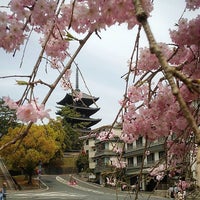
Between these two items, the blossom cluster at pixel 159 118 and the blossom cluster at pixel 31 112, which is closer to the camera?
the blossom cluster at pixel 31 112

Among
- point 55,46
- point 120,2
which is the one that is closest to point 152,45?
point 120,2

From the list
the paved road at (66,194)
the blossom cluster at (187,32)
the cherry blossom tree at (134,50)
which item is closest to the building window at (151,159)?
the paved road at (66,194)

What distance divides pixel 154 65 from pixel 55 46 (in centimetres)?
56

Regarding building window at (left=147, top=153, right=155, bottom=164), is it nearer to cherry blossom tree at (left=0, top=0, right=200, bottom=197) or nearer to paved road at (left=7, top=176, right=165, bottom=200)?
paved road at (left=7, top=176, right=165, bottom=200)

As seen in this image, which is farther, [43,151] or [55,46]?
[43,151]

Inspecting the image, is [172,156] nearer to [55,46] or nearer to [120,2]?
[55,46]

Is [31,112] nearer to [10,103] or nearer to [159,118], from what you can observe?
[10,103]

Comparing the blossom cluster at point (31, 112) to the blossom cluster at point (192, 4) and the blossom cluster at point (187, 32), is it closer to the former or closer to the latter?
the blossom cluster at point (187, 32)

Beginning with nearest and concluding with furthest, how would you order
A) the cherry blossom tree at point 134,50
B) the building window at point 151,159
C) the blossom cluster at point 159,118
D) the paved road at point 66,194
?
the cherry blossom tree at point 134,50, the blossom cluster at point 159,118, the paved road at point 66,194, the building window at point 151,159

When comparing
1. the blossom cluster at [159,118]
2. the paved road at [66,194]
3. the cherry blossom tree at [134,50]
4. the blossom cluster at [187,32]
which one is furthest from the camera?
the paved road at [66,194]

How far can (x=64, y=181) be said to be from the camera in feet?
99.1

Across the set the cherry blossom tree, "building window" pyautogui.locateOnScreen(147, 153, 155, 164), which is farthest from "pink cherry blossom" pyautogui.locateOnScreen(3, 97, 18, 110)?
"building window" pyautogui.locateOnScreen(147, 153, 155, 164)

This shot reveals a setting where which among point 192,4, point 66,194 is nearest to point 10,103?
point 192,4

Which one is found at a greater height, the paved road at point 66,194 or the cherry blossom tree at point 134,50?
the cherry blossom tree at point 134,50
